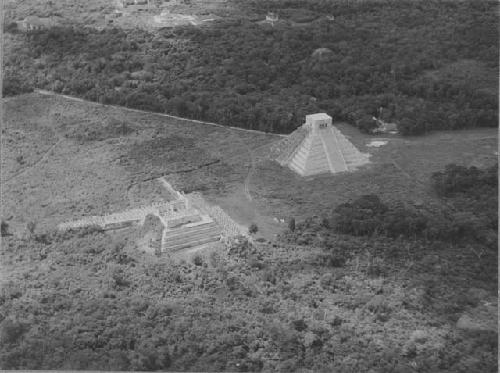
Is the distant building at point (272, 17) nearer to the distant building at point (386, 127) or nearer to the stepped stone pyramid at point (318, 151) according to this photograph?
the distant building at point (386, 127)

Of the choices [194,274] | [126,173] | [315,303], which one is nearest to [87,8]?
[126,173]

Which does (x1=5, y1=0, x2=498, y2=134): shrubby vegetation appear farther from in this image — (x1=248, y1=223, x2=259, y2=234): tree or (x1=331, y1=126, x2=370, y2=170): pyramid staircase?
(x1=248, y1=223, x2=259, y2=234): tree

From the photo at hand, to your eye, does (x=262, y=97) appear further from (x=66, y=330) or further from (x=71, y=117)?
(x=66, y=330)

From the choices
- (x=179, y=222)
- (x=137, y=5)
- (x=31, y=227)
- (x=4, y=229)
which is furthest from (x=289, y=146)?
(x=137, y=5)

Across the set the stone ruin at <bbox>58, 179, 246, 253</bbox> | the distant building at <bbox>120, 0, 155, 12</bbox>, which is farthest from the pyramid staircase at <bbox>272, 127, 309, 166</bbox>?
the distant building at <bbox>120, 0, 155, 12</bbox>

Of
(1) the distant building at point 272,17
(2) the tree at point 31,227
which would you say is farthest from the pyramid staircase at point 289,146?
(1) the distant building at point 272,17

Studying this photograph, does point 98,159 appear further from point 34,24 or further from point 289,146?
point 34,24
